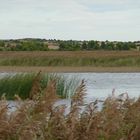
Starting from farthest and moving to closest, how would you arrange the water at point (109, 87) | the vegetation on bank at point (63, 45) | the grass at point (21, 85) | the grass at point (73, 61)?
the vegetation on bank at point (63, 45) → the grass at point (73, 61) → the water at point (109, 87) → the grass at point (21, 85)

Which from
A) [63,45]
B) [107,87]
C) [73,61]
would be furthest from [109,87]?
[63,45]

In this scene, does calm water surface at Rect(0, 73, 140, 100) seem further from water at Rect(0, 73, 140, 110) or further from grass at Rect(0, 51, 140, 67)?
grass at Rect(0, 51, 140, 67)

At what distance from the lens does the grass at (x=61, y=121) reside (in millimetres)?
5289

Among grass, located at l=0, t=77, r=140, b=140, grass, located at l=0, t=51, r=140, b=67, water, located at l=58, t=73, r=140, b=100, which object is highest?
grass, located at l=0, t=77, r=140, b=140

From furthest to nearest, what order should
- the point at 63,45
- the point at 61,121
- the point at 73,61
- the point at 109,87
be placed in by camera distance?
1. the point at 63,45
2. the point at 73,61
3. the point at 109,87
4. the point at 61,121

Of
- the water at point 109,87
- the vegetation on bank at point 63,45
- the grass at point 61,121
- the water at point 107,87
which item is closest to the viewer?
the grass at point 61,121

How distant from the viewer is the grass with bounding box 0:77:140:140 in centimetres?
529

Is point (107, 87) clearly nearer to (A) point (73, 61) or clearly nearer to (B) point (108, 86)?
(B) point (108, 86)

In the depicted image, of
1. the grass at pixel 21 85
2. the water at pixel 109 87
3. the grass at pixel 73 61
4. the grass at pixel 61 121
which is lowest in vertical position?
the grass at pixel 73 61

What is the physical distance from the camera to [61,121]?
5.73 m

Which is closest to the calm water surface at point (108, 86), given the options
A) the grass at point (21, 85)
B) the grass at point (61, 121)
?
the grass at point (21, 85)

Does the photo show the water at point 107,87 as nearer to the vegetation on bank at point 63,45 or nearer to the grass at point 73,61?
the grass at point 73,61

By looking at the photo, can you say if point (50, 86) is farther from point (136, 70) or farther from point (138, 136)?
point (136, 70)

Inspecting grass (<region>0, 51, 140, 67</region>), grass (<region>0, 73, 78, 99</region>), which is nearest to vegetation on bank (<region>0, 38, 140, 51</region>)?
grass (<region>0, 51, 140, 67</region>)
